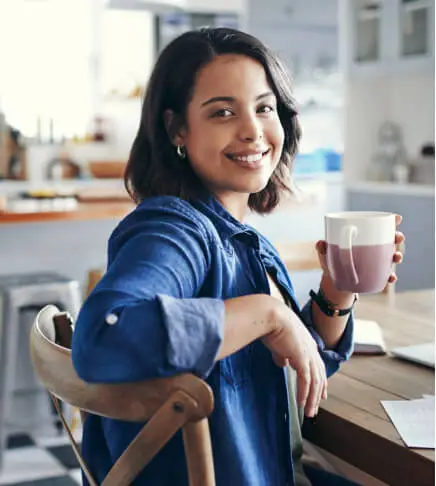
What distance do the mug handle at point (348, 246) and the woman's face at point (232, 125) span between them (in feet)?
0.59

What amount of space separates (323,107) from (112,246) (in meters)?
5.06

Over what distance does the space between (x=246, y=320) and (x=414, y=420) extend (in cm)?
32

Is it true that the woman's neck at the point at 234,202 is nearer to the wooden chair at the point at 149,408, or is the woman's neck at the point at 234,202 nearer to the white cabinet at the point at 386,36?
the wooden chair at the point at 149,408

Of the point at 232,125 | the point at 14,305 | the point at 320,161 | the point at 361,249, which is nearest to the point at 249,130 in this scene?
the point at 232,125

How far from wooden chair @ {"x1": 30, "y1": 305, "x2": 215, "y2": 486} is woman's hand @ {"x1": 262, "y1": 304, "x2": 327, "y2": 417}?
203 millimetres

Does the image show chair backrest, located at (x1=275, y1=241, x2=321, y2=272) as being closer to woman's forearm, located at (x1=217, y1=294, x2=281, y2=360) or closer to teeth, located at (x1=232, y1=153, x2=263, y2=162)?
teeth, located at (x1=232, y1=153, x2=263, y2=162)

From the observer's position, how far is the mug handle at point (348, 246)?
113 cm

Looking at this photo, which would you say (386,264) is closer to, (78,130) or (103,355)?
(103,355)

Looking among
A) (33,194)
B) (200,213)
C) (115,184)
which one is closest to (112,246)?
(200,213)

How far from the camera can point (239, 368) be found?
1.16 metres

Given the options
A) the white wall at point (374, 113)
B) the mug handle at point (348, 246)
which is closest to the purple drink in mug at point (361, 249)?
the mug handle at point (348, 246)

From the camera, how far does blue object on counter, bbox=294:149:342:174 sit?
6.00 metres

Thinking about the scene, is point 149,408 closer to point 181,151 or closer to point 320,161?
point 181,151

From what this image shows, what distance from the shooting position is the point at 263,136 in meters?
1.25
